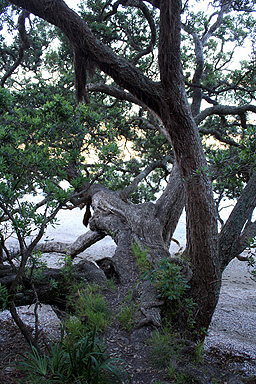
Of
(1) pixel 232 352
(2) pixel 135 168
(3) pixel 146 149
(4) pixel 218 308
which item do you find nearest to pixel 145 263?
(1) pixel 232 352

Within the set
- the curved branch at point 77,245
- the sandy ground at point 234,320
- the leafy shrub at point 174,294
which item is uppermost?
the curved branch at point 77,245

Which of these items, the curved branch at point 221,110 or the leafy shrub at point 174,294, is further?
the curved branch at point 221,110

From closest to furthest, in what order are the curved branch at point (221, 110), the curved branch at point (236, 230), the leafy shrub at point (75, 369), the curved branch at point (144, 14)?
the leafy shrub at point (75, 369), the curved branch at point (236, 230), the curved branch at point (144, 14), the curved branch at point (221, 110)

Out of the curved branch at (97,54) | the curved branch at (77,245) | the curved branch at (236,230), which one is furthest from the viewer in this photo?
the curved branch at (77,245)

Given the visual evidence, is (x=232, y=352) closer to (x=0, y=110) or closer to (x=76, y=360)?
(x=76, y=360)

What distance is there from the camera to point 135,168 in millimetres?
8047

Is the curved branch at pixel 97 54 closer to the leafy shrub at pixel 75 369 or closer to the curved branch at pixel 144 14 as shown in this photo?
the curved branch at pixel 144 14

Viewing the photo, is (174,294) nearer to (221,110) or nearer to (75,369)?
(75,369)

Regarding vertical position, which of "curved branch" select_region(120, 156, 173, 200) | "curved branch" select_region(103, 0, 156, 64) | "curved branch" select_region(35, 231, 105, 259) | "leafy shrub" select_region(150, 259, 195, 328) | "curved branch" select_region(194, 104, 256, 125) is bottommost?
"leafy shrub" select_region(150, 259, 195, 328)

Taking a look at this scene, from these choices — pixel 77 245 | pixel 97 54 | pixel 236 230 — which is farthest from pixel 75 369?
pixel 77 245

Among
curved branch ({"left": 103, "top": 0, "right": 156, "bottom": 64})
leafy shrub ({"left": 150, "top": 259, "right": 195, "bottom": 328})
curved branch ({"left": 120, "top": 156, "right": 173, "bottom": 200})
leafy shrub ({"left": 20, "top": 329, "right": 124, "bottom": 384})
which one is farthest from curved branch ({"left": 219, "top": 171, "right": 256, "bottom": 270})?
curved branch ({"left": 103, "top": 0, "right": 156, "bottom": 64})

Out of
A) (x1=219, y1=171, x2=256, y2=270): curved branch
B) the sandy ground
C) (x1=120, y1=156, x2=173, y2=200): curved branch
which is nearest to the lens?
(x1=219, y1=171, x2=256, y2=270): curved branch

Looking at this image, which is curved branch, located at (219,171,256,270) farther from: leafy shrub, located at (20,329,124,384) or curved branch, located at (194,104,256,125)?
curved branch, located at (194,104,256,125)

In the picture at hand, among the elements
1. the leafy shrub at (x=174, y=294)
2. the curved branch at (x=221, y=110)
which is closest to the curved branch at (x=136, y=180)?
the curved branch at (x=221, y=110)
